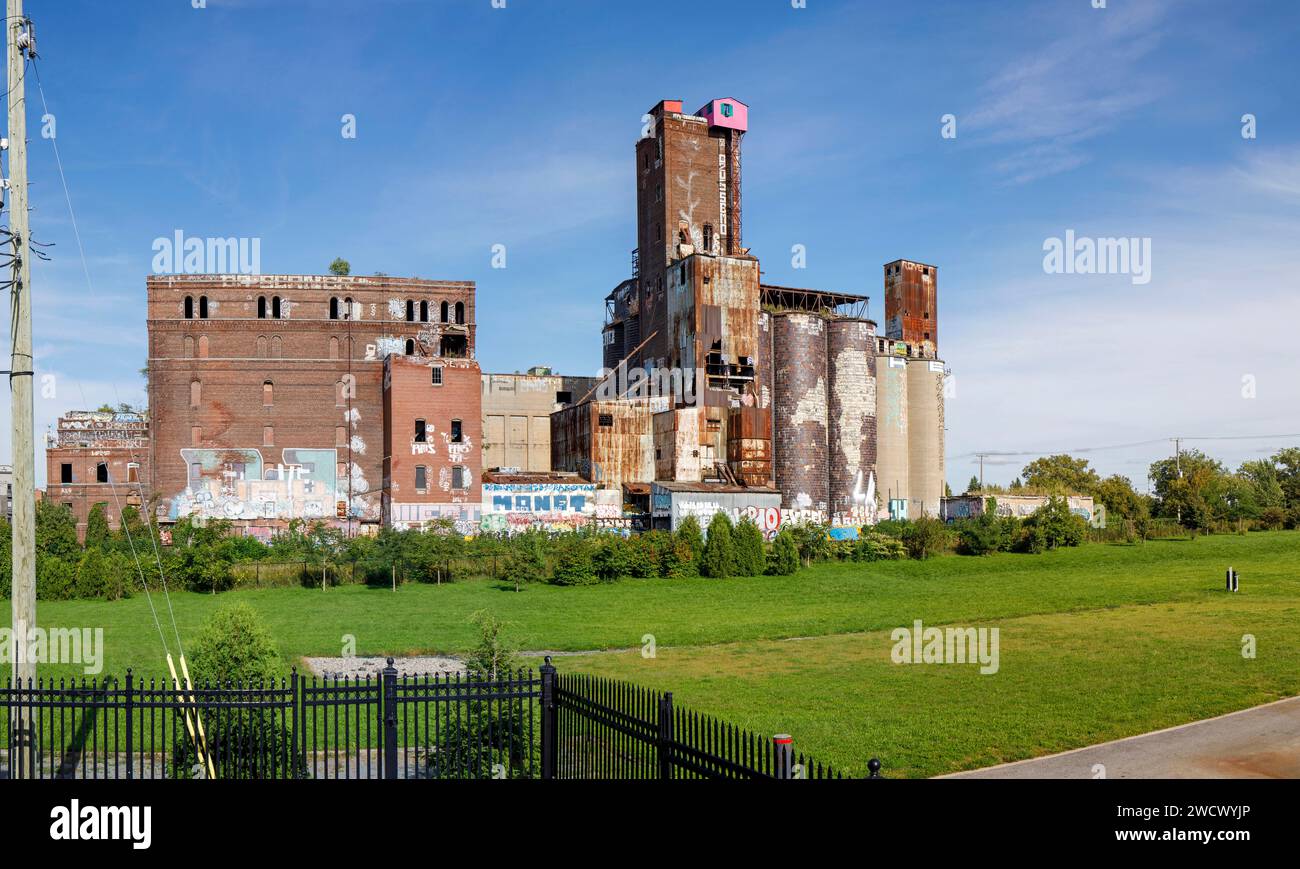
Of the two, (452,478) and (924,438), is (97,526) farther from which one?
(924,438)

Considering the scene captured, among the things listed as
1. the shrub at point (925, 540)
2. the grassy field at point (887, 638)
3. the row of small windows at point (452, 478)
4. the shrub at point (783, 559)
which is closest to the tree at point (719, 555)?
the grassy field at point (887, 638)

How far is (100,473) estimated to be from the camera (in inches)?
2525

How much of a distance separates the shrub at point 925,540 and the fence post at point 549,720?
48.1 meters

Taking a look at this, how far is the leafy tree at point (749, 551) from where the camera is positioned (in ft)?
165

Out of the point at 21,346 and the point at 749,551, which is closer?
the point at 21,346

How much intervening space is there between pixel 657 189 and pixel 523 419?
63.1 feet

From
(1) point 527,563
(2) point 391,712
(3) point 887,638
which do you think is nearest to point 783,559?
(1) point 527,563

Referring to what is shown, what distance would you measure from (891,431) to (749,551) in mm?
28127

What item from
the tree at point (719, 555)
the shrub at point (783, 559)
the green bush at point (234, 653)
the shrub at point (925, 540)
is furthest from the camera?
the shrub at point (925, 540)

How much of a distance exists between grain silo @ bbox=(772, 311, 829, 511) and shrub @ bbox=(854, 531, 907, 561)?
884cm

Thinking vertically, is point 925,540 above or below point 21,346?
below

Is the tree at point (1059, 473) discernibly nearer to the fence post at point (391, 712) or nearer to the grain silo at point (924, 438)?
the grain silo at point (924, 438)

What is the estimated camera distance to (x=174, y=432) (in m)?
62.8
